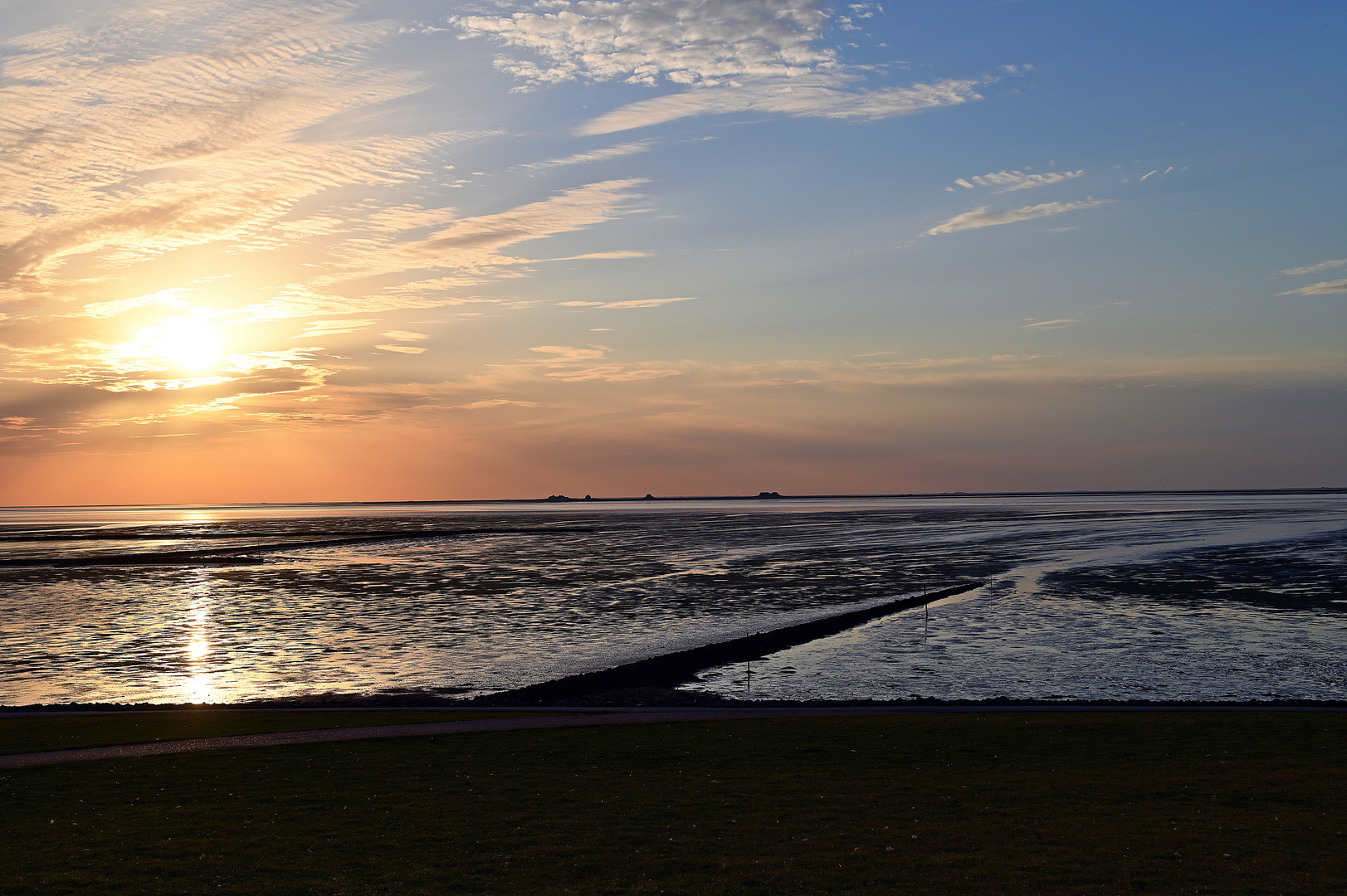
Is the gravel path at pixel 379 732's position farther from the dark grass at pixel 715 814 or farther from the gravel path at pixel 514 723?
the dark grass at pixel 715 814

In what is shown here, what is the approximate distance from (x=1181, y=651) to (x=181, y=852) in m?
30.8

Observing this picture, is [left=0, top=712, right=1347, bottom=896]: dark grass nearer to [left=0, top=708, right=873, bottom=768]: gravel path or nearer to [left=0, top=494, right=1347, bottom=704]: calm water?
[left=0, top=708, right=873, bottom=768]: gravel path

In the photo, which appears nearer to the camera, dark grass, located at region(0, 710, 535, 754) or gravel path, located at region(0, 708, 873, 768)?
gravel path, located at region(0, 708, 873, 768)

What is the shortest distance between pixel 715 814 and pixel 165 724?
1301cm

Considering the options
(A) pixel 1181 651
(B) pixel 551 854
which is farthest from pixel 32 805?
(A) pixel 1181 651

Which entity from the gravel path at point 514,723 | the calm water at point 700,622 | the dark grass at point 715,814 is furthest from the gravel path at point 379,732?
the calm water at point 700,622

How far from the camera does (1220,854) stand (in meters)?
10.8

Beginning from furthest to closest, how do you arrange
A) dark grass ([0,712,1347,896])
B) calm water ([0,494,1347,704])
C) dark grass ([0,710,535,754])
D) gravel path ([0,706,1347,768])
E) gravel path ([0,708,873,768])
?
1. calm water ([0,494,1347,704])
2. dark grass ([0,710,535,754])
3. gravel path ([0,706,1347,768])
4. gravel path ([0,708,873,768])
5. dark grass ([0,712,1347,896])

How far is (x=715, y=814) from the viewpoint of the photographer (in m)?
12.8

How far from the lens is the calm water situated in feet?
92.1

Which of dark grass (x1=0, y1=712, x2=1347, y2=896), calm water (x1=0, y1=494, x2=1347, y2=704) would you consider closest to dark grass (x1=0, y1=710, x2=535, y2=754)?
dark grass (x1=0, y1=712, x2=1347, y2=896)

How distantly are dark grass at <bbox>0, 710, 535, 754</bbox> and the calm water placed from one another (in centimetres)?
588

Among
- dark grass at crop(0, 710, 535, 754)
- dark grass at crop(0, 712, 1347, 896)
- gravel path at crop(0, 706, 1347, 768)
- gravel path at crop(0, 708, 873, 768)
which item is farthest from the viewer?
dark grass at crop(0, 710, 535, 754)

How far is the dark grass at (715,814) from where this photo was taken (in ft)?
34.0
